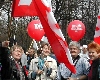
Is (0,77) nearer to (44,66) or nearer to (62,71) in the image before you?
(62,71)

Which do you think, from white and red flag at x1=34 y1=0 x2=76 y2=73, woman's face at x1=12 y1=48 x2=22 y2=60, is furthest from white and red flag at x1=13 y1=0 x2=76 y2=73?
woman's face at x1=12 y1=48 x2=22 y2=60

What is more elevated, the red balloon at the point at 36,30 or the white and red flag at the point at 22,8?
the white and red flag at the point at 22,8

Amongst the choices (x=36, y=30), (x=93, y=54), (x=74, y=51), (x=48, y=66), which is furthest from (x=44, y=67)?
(x=36, y=30)

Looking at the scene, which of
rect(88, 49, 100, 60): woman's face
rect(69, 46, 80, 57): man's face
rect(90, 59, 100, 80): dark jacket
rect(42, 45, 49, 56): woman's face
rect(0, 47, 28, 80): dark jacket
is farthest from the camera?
rect(42, 45, 49, 56): woman's face

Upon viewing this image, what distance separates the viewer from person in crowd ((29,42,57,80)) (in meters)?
7.27

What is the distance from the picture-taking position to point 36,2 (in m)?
5.44

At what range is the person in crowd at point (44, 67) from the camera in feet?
23.9

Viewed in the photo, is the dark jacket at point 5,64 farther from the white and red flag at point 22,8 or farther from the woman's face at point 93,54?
the woman's face at point 93,54

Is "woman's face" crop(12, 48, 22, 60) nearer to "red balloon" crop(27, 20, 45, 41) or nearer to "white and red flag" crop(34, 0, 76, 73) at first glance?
"white and red flag" crop(34, 0, 76, 73)

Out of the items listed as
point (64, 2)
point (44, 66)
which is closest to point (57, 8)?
point (64, 2)

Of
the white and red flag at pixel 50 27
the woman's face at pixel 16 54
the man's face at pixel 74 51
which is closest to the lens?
the white and red flag at pixel 50 27

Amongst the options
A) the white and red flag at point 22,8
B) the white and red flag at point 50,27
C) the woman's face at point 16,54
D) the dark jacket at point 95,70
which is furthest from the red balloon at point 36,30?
the white and red flag at point 50,27

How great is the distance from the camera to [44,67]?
24.2 ft

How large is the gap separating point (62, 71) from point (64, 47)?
100cm
